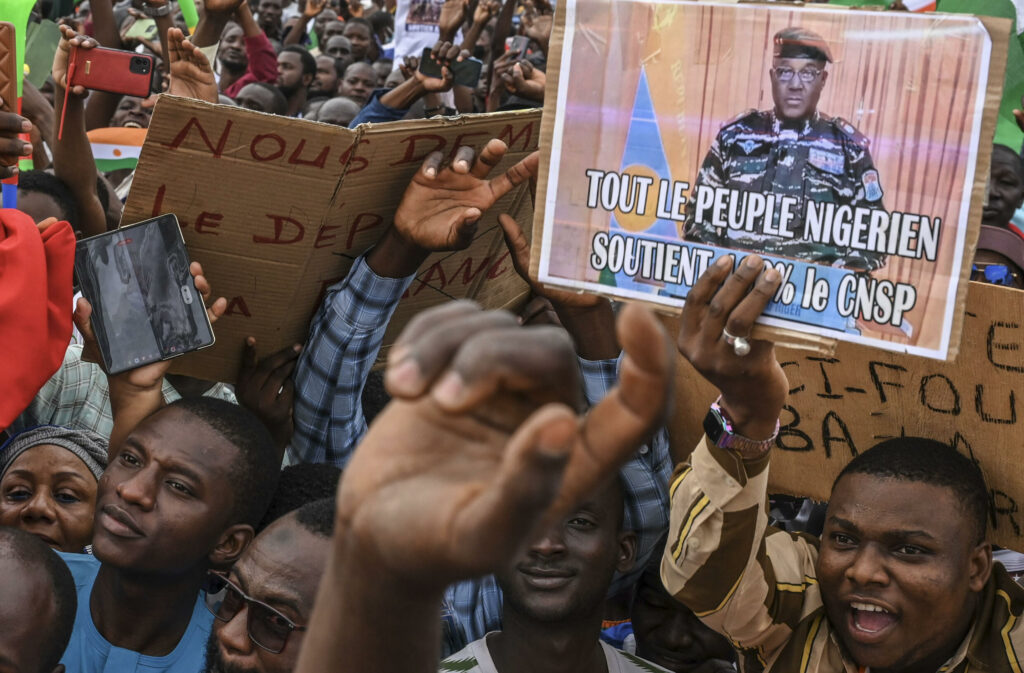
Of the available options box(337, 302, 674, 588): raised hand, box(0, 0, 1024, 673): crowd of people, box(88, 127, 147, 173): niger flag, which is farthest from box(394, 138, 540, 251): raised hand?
box(88, 127, 147, 173): niger flag

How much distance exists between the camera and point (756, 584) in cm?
226

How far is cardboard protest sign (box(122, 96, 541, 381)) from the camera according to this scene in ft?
7.86

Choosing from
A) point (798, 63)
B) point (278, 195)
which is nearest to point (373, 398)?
point (278, 195)

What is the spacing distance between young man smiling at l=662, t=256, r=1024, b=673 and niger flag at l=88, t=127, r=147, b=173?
3.56 metres

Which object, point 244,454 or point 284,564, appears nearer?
point 284,564

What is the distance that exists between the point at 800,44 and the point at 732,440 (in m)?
0.72

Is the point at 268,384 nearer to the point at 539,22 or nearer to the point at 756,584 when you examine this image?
the point at 756,584

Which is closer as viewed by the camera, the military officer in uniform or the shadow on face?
the military officer in uniform

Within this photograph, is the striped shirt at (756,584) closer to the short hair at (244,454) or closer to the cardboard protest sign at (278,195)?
the cardboard protest sign at (278,195)

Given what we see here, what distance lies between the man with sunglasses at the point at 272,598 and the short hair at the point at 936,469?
1.15m

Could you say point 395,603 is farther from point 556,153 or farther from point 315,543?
point 315,543

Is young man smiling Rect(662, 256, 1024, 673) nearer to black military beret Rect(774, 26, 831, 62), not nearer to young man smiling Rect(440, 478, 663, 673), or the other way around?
young man smiling Rect(440, 478, 663, 673)

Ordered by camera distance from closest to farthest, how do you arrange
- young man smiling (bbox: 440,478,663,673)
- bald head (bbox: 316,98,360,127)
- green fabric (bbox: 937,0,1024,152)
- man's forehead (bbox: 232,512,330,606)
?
man's forehead (bbox: 232,512,330,606), young man smiling (bbox: 440,478,663,673), green fabric (bbox: 937,0,1024,152), bald head (bbox: 316,98,360,127)

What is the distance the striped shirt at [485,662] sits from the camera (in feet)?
8.00
